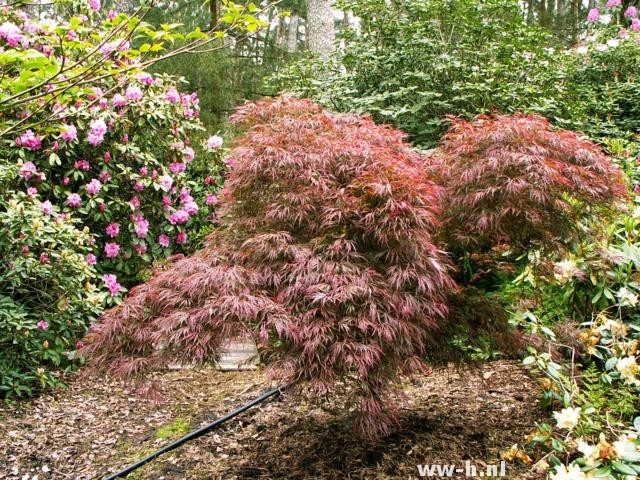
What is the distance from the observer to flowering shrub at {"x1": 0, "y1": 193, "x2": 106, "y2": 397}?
3.58 metres

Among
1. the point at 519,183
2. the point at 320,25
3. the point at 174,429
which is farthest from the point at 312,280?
the point at 320,25

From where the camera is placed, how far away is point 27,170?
3979 mm

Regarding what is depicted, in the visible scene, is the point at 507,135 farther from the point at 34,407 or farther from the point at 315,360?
the point at 34,407

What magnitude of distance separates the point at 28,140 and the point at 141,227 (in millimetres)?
1025

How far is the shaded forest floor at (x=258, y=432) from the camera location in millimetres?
2725

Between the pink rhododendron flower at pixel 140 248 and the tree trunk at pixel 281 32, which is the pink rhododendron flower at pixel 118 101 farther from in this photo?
the tree trunk at pixel 281 32

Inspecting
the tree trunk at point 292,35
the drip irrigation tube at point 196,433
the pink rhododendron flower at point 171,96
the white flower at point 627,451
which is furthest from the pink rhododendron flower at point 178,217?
the tree trunk at point 292,35

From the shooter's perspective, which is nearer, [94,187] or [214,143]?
[94,187]

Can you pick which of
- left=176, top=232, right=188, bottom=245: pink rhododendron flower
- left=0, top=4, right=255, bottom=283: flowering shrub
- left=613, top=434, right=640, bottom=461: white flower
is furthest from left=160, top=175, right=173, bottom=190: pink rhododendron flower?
left=613, top=434, right=640, bottom=461: white flower

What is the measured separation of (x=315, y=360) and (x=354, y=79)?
3.78 m

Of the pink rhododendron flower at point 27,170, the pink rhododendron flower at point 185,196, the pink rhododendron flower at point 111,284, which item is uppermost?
the pink rhododendron flower at point 27,170

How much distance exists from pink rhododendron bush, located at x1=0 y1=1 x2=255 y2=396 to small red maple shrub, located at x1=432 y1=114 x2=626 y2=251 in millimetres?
1887

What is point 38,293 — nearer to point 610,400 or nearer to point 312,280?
point 312,280

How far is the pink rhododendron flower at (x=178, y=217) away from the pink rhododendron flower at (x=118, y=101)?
951mm
